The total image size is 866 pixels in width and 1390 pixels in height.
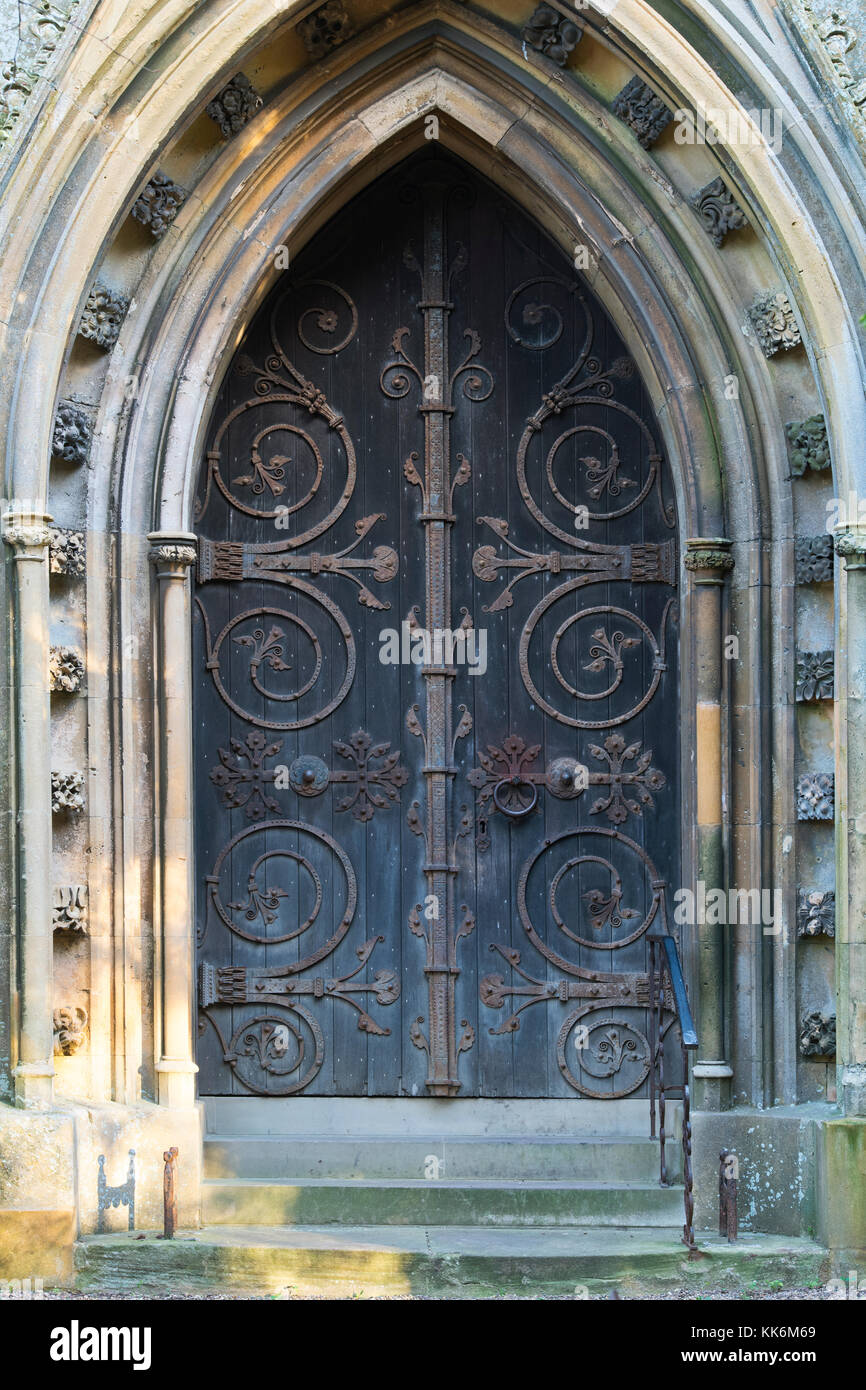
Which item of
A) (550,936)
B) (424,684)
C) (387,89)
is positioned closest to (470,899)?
(550,936)

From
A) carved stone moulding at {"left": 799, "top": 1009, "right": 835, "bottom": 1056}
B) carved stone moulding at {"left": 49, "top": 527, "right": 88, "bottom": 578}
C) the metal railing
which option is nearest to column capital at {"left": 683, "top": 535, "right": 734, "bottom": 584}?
the metal railing

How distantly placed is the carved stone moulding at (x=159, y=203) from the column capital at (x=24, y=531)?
1.26 m

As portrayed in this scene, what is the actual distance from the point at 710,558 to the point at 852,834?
125cm

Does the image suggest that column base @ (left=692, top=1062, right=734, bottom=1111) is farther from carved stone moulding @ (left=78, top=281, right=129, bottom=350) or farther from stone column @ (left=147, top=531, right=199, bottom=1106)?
carved stone moulding @ (left=78, top=281, right=129, bottom=350)

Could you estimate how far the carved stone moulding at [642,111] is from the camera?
6918 millimetres

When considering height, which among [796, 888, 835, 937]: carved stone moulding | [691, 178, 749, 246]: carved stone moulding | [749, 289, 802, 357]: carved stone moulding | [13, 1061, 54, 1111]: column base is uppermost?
[691, 178, 749, 246]: carved stone moulding

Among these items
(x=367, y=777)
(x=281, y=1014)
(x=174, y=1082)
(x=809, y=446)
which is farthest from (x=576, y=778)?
(x=174, y=1082)

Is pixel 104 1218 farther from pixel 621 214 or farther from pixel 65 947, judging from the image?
pixel 621 214

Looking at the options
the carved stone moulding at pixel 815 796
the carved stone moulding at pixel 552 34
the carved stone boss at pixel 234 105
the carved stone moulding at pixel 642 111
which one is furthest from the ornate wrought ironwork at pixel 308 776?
the carved stone moulding at pixel 552 34

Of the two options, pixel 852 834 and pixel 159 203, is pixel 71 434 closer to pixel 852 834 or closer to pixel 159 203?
pixel 159 203

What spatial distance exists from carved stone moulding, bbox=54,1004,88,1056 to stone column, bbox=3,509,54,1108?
0.21m

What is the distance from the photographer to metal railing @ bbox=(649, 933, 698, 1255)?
6.40 m

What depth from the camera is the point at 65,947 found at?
6.85m

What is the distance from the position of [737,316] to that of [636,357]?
498 mm
